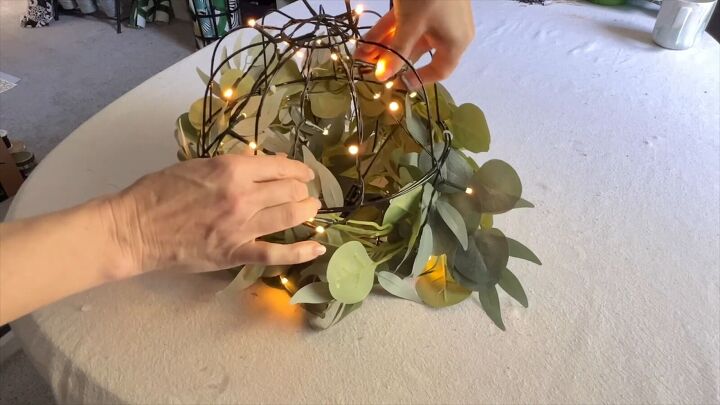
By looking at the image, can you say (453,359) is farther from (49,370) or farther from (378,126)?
(49,370)

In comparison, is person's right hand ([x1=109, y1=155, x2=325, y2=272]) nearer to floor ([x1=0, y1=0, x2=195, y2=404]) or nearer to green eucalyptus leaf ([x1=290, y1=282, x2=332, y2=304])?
green eucalyptus leaf ([x1=290, y1=282, x2=332, y2=304])

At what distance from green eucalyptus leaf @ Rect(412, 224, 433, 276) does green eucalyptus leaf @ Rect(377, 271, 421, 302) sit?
1.3 inches

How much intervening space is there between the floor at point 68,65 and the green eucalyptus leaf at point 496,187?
1.57 metres

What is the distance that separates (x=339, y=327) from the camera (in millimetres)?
610

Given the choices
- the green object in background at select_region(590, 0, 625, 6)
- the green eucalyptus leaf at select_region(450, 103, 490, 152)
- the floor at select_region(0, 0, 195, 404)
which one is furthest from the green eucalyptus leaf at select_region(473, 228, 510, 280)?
the floor at select_region(0, 0, 195, 404)

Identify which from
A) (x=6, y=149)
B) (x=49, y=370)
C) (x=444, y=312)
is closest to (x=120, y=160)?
(x=49, y=370)

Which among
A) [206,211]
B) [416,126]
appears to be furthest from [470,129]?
[206,211]

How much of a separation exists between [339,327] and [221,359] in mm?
126

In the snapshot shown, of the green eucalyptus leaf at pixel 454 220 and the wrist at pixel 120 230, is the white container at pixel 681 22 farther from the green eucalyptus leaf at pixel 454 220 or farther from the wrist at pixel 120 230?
the wrist at pixel 120 230

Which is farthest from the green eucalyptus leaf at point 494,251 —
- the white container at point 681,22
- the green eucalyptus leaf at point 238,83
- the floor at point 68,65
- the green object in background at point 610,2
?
the floor at point 68,65

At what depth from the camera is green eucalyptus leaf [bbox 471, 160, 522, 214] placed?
1.91 ft

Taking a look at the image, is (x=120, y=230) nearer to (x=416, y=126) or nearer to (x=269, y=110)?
(x=269, y=110)

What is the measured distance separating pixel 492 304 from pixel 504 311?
0.09 feet

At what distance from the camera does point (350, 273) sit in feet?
1.87
